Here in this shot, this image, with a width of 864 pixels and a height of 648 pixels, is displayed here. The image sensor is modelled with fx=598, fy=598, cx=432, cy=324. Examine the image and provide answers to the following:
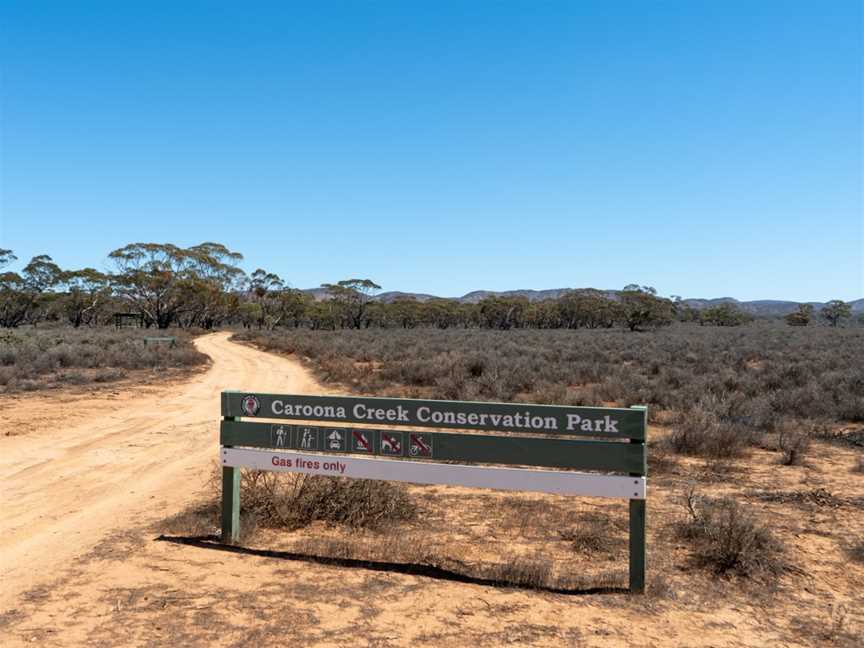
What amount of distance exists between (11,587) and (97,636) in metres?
1.32

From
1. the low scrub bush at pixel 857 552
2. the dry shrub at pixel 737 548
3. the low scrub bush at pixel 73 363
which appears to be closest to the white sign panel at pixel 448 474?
the dry shrub at pixel 737 548

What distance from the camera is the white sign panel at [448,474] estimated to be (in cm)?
458

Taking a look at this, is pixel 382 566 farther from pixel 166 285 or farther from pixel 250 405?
pixel 166 285

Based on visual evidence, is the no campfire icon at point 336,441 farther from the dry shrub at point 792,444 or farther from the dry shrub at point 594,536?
the dry shrub at point 792,444

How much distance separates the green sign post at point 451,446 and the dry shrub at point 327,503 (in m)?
0.63

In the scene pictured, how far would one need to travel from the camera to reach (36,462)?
8570mm

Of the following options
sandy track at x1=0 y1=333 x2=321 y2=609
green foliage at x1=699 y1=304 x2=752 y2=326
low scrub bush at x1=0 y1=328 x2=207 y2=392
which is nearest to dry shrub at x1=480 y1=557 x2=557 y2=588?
sandy track at x1=0 y1=333 x2=321 y2=609

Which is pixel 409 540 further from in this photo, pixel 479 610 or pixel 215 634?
pixel 215 634

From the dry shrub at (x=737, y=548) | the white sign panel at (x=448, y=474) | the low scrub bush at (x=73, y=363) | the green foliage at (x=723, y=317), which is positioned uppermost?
the green foliage at (x=723, y=317)

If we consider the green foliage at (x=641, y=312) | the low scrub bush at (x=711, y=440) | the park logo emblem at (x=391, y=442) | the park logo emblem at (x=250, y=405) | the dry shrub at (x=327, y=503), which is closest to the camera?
the park logo emblem at (x=391, y=442)

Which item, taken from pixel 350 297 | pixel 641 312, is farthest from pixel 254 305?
pixel 641 312

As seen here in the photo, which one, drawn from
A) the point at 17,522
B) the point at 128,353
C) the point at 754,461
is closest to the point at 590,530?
the point at 754,461

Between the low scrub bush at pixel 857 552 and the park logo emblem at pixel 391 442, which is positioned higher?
the park logo emblem at pixel 391 442

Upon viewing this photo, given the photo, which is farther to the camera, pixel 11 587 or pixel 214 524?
pixel 214 524
